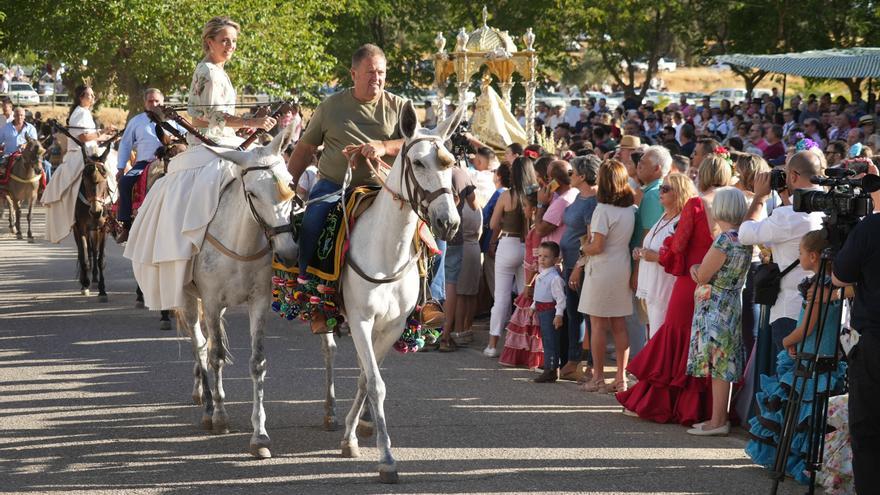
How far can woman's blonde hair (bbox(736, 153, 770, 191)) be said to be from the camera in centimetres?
983

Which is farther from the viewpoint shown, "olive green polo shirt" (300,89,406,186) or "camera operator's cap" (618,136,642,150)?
"camera operator's cap" (618,136,642,150)

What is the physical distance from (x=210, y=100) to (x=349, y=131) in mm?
1847

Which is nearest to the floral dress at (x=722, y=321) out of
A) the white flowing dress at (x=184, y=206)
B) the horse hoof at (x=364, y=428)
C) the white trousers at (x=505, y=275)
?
the horse hoof at (x=364, y=428)

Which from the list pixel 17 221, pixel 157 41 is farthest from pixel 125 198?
pixel 157 41

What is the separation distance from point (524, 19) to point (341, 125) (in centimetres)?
3694

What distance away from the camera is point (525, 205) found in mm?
12047

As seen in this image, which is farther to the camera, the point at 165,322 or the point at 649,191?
the point at 165,322

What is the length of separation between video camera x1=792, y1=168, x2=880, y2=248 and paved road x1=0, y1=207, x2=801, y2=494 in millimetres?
1870

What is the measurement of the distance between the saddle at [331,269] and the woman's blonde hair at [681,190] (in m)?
2.48

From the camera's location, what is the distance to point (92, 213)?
16203 mm

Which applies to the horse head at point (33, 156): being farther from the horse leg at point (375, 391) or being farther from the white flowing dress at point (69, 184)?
the horse leg at point (375, 391)

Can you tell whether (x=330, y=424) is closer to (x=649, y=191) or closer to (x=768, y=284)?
(x=768, y=284)

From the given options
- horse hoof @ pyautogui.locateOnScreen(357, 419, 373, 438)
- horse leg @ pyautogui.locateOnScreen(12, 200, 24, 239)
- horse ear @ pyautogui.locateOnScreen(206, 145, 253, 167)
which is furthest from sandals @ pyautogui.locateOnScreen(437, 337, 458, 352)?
horse leg @ pyautogui.locateOnScreen(12, 200, 24, 239)

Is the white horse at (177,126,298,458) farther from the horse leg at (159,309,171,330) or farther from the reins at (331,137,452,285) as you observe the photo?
the horse leg at (159,309,171,330)
